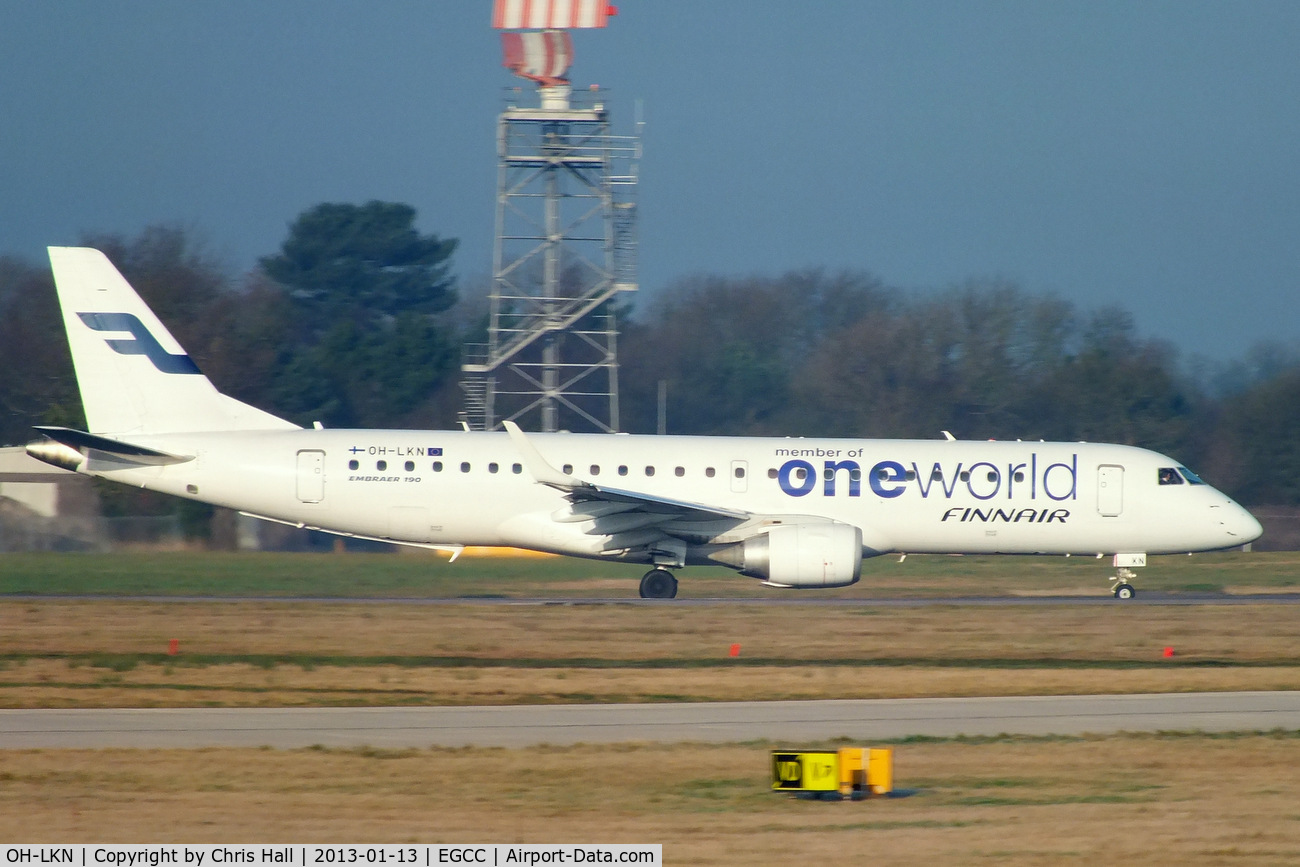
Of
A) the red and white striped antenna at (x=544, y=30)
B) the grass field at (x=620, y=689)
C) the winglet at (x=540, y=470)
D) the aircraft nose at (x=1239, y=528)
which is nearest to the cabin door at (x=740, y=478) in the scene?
the grass field at (x=620, y=689)

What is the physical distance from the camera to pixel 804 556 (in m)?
23.2

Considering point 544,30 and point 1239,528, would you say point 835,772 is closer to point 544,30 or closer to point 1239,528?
point 1239,528

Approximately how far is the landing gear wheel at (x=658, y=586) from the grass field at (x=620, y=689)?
1112 mm

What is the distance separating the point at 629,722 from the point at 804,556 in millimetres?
10418

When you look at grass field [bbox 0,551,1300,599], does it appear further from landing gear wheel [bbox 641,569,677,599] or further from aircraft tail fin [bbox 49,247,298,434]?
aircraft tail fin [bbox 49,247,298,434]

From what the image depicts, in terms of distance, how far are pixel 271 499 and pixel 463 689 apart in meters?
10.1

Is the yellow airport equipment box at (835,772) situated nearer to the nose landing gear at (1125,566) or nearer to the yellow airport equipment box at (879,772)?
the yellow airport equipment box at (879,772)

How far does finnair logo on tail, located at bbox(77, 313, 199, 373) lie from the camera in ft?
80.9

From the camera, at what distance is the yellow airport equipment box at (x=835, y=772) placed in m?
9.64

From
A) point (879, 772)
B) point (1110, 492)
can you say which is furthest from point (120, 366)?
point (879, 772)

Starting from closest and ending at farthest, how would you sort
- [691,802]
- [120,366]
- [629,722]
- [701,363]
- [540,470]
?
[691,802] → [629,722] → [540,470] → [120,366] → [701,363]

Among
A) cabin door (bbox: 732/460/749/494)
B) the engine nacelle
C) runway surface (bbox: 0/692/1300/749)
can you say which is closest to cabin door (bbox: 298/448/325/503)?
cabin door (bbox: 732/460/749/494)

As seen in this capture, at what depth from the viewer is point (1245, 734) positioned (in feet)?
41.9

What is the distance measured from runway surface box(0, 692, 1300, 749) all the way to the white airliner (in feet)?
29.7
